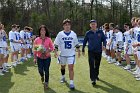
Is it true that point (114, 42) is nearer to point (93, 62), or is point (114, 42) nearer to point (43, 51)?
point (93, 62)

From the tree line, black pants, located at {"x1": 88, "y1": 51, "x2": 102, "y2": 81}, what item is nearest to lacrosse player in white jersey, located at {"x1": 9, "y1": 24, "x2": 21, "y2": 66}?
black pants, located at {"x1": 88, "y1": 51, "x2": 102, "y2": 81}

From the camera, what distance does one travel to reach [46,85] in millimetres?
10617

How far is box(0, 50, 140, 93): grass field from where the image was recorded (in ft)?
34.2

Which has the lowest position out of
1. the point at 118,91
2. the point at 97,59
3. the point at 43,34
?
the point at 118,91

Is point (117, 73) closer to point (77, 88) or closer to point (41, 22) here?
point (77, 88)

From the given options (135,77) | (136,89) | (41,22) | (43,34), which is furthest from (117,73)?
(41,22)

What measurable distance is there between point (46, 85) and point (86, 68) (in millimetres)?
5215

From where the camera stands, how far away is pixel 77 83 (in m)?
11.6

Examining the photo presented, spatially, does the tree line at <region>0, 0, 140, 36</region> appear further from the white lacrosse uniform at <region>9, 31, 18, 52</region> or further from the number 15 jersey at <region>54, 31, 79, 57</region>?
the number 15 jersey at <region>54, 31, 79, 57</region>

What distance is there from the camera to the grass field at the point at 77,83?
1043cm

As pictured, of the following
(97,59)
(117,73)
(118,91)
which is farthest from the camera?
(117,73)

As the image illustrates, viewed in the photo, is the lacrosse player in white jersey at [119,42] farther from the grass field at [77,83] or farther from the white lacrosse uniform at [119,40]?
the grass field at [77,83]

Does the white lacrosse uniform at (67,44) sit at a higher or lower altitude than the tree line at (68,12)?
lower

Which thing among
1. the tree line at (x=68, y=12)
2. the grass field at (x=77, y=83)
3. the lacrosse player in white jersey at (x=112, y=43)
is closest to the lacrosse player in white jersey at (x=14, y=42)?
the grass field at (x=77, y=83)
